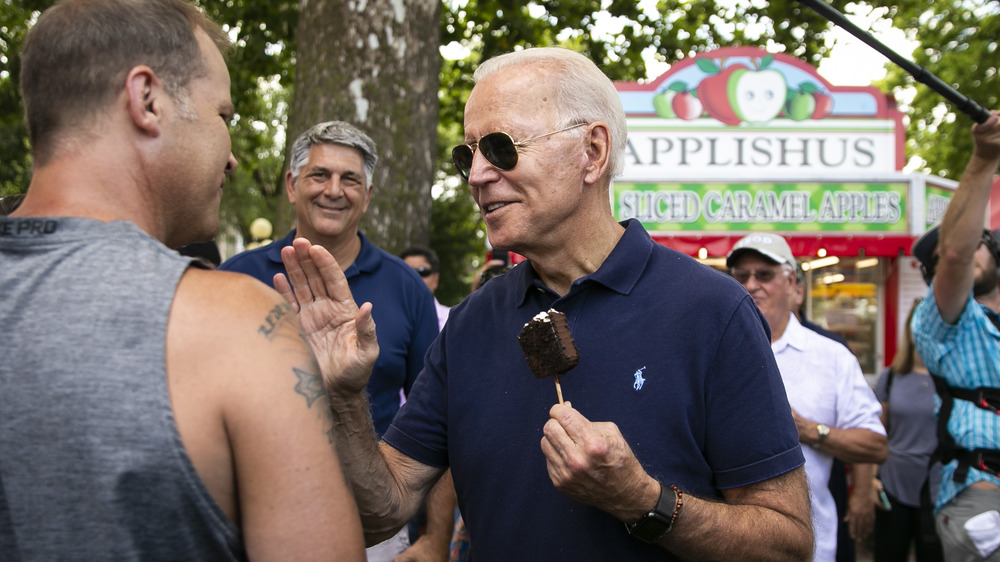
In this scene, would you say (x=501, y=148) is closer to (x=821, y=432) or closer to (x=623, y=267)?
(x=623, y=267)

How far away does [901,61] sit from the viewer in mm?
2834

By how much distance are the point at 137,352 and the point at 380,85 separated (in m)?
4.34

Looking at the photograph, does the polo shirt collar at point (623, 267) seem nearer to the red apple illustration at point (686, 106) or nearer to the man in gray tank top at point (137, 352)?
the man in gray tank top at point (137, 352)

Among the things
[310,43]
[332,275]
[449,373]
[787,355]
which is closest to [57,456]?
[332,275]

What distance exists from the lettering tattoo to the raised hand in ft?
1.82

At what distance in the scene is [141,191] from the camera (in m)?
1.54

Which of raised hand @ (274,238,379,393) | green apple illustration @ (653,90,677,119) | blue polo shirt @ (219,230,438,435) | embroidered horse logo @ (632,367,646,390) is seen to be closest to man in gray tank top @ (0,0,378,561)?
raised hand @ (274,238,379,393)

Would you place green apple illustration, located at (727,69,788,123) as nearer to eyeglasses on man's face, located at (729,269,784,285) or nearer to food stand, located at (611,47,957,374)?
food stand, located at (611,47,957,374)

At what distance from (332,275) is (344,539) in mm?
841

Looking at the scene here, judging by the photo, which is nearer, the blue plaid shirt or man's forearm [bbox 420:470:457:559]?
man's forearm [bbox 420:470:457:559]

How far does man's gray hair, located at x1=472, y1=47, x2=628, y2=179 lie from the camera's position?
2352mm

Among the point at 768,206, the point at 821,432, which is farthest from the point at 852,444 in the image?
the point at 768,206

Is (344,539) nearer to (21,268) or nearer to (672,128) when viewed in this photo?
(21,268)

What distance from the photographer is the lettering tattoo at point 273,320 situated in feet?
4.81
